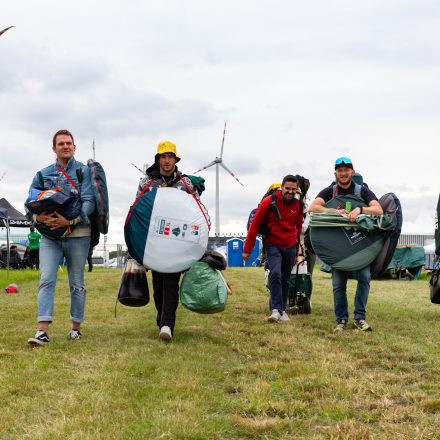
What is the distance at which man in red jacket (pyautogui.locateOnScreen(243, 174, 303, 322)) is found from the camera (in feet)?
25.5

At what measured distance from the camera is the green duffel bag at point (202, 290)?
6.04 m

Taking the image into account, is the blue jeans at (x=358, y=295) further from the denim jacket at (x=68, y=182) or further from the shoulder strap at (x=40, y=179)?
the shoulder strap at (x=40, y=179)

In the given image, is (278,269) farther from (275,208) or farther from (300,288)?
(300,288)

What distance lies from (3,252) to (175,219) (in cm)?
2049

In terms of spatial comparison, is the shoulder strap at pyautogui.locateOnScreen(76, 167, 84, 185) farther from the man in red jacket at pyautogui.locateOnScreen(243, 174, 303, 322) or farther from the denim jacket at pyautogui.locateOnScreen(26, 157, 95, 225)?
the man in red jacket at pyautogui.locateOnScreen(243, 174, 303, 322)

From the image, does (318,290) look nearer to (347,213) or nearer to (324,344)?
(347,213)

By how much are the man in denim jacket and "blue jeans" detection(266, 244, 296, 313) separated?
252 cm

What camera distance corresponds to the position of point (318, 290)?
13.0 meters

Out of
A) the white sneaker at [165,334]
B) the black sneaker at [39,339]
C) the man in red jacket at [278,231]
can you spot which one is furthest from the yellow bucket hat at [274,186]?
the black sneaker at [39,339]

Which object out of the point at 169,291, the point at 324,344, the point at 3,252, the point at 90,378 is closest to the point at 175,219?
→ the point at 169,291

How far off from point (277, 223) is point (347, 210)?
1.08 meters

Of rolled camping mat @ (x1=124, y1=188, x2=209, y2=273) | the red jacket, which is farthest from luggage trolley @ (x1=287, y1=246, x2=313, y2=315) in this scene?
rolled camping mat @ (x1=124, y1=188, x2=209, y2=273)

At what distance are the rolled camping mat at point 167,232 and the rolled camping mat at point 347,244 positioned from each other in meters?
1.52

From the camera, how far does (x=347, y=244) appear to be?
695 centimetres
